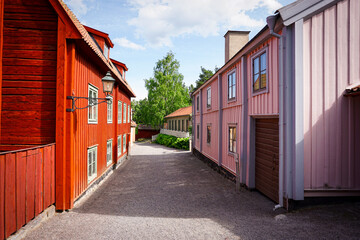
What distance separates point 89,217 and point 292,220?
508cm

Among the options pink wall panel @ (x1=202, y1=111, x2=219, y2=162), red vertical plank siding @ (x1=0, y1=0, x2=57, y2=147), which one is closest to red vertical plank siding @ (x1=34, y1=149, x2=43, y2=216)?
red vertical plank siding @ (x1=0, y1=0, x2=57, y2=147)

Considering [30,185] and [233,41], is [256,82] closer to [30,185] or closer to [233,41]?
[233,41]

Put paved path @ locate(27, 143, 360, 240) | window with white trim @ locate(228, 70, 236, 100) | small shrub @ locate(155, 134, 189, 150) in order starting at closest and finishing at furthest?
paved path @ locate(27, 143, 360, 240)
window with white trim @ locate(228, 70, 236, 100)
small shrub @ locate(155, 134, 189, 150)

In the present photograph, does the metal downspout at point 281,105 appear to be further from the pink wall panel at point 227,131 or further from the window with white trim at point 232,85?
the window with white trim at point 232,85

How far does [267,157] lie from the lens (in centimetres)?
703

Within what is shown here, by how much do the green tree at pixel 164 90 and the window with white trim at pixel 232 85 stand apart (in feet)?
81.6

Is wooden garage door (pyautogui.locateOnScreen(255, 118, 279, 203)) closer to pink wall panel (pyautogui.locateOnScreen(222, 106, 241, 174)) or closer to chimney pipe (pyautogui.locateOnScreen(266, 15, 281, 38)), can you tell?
pink wall panel (pyautogui.locateOnScreen(222, 106, 241, 174))

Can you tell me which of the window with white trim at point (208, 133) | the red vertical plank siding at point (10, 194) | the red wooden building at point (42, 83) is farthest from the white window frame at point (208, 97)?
the red vertical plank siding at point (10, 194)

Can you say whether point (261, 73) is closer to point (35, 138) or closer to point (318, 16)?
point (318, 16)

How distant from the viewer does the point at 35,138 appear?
5.90 m

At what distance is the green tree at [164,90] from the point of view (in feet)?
115

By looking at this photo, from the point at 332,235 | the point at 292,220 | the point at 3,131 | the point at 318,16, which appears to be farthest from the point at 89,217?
the point at 318,16

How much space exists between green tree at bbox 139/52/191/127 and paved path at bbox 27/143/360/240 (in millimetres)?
27704

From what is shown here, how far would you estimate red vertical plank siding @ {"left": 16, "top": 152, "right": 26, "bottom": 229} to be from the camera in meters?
4.20
